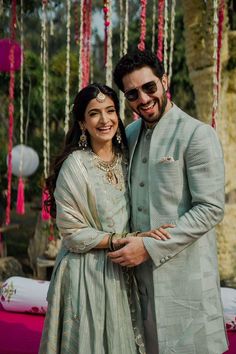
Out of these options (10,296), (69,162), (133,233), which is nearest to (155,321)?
(133,233)

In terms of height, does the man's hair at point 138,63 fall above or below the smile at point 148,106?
above

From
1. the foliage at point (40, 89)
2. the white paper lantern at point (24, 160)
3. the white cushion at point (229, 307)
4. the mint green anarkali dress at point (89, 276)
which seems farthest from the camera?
the foliage at point (40, 89)

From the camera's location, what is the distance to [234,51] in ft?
12.8

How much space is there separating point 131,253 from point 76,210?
21 cm

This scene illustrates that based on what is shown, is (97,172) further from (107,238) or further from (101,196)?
(107,238)

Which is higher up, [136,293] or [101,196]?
[101,196]

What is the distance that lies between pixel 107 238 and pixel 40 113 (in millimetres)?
4691

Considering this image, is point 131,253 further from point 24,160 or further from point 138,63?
point 24,160

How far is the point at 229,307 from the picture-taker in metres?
2.64

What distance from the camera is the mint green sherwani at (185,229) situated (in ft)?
4.41

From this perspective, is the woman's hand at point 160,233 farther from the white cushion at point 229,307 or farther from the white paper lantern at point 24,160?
the white paper lantern at point 24,160

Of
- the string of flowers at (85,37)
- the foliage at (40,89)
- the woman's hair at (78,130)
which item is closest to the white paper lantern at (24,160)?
the foliage at (40,89)

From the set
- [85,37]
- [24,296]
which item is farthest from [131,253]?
[85,37]

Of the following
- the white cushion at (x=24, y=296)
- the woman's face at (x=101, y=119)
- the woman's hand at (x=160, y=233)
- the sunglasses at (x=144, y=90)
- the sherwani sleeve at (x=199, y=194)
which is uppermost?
the sunglasses at (x=144, y=90)
